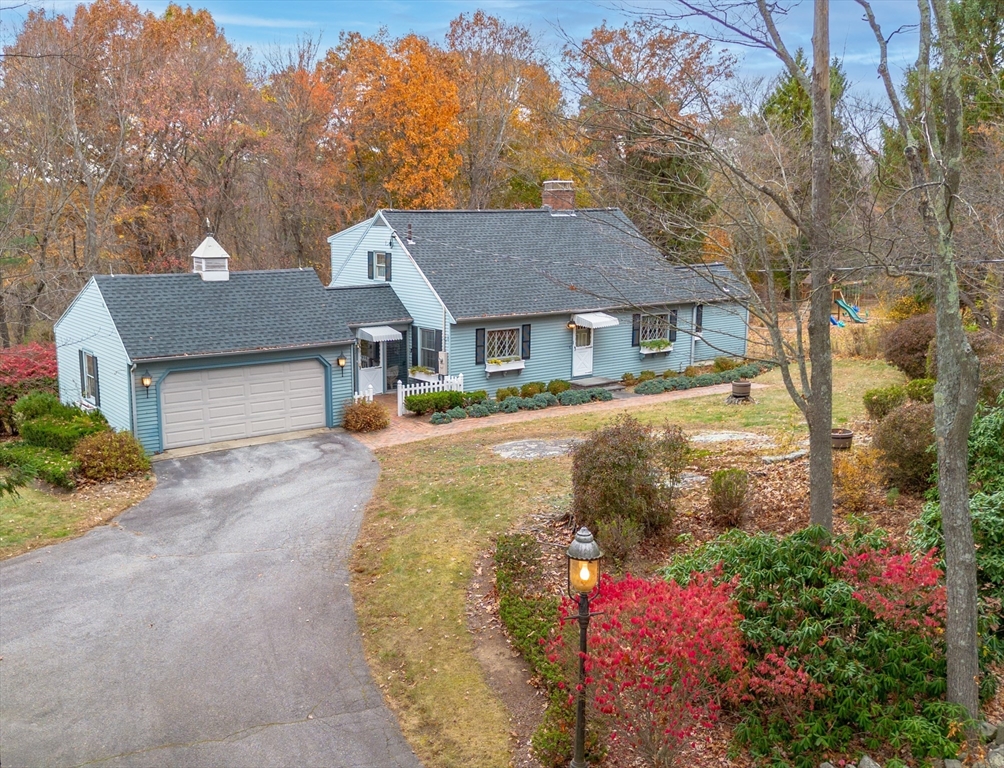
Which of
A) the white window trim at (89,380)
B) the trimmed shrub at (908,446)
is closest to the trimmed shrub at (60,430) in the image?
the white window trim at (89,380)

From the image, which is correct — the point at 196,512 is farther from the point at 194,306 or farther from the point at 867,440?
the point at 867,440

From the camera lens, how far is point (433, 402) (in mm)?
22375

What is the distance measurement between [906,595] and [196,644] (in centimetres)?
778

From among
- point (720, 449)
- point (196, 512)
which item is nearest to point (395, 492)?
point (196, 512)

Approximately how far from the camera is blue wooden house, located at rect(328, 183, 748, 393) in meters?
23.8

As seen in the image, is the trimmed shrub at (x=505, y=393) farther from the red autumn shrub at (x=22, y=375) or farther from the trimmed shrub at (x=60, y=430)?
the red autumn shrub at (x=22, y=375)

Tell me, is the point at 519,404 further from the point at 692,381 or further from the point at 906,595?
the point at 906,595

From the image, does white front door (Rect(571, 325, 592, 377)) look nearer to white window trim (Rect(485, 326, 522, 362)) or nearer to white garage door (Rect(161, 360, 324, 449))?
white window trim (Rect(485, 326, 522, 362))

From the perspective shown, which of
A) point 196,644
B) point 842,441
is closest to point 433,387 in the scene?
point 842,441

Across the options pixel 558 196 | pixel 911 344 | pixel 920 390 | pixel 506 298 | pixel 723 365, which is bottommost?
pixel 723 365

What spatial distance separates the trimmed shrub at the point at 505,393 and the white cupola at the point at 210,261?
7.94m

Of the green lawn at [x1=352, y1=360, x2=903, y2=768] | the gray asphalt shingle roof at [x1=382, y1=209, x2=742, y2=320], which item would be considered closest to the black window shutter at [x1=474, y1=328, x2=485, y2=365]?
the gray asphalt shingle roof at [x1=382, y1=209, x2=742, y2=320]

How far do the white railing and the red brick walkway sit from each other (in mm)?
446

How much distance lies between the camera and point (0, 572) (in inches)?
480
